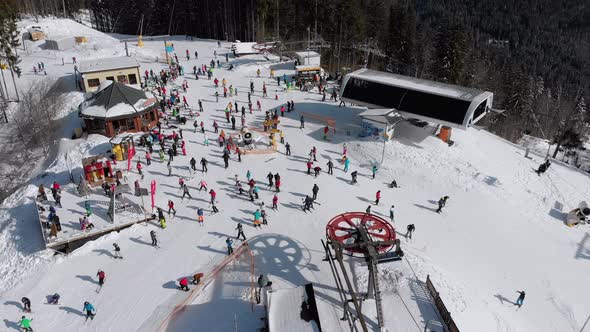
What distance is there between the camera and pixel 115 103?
3419 centimetres

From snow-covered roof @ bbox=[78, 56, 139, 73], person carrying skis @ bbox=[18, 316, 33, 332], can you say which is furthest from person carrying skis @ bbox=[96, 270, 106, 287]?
snow-covered roof @ bbox=[78, 56, 139, 73]

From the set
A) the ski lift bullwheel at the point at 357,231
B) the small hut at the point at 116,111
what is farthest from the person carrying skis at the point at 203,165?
the ski lift bullwheel at the point at 357,231

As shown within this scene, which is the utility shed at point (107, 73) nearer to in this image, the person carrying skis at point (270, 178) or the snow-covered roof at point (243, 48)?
the snow-covered roof at point (243, 48)

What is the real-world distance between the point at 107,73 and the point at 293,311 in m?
37.5

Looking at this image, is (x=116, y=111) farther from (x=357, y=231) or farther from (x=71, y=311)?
(x=357, y=231)

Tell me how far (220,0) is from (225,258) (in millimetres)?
74563

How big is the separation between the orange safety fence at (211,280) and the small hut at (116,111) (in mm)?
18331

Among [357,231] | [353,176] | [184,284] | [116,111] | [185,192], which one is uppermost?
[116,111]

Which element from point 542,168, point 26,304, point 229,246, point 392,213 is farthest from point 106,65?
point 542,168

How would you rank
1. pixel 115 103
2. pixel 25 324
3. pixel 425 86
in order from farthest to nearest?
pixel 425 86 < pixel 115 103 < pixel 25 324

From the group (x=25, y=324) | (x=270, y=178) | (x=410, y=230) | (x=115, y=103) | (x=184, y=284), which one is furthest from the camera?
(x=115, y=103)

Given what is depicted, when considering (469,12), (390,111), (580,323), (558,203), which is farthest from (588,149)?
(469,12)

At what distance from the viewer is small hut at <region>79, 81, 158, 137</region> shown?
110 ft

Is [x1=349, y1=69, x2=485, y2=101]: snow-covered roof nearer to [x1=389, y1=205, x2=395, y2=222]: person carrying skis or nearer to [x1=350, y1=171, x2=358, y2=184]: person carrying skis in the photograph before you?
[x1=350, y1=171, x2=358, y2=184]: person carrying skis
